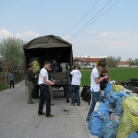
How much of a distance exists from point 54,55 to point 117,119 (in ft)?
39.6

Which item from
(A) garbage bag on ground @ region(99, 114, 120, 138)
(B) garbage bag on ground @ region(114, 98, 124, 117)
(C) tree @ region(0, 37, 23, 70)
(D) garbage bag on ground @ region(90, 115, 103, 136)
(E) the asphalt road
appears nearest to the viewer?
(A) garbage bag on ground @ region(99, 114, 120, 138)

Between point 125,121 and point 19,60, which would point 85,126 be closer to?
point 125,121

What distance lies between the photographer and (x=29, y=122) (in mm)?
9258

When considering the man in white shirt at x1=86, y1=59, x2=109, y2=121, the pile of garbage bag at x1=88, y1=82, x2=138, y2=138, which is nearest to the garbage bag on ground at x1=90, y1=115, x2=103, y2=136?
the pile of garbage bag at x1=88, y1=82, x2=138, y2=138

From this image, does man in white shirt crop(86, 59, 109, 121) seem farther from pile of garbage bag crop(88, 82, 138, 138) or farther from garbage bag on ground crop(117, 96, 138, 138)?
garbage bag on ground crop(117, 96, 138, 138)

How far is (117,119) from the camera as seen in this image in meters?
6.53

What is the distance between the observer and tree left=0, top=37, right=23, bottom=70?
243 feet

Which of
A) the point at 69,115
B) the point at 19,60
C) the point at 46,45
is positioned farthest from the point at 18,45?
the point at 69,115

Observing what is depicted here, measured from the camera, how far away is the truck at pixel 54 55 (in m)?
15.7

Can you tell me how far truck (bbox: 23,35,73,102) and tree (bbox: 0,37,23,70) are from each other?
55805 mm

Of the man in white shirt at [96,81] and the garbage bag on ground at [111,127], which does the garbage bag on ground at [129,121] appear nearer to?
the garbage bag on ground at [111,127]

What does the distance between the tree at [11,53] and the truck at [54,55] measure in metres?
55.8

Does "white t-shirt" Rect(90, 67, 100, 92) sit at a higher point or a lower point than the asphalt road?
higher

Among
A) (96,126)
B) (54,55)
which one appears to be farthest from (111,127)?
(54,55)
